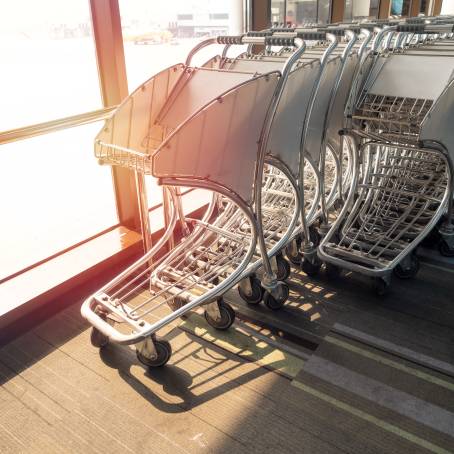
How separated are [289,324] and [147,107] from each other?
3.97ft

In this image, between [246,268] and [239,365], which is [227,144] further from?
[239,365]

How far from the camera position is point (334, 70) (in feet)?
7.70

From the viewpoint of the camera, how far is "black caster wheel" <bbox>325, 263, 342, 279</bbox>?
2.56 meters

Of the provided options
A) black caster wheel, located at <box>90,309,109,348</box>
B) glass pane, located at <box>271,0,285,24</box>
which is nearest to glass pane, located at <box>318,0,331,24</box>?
glass pane, located at <box>271,0,285,24</box>

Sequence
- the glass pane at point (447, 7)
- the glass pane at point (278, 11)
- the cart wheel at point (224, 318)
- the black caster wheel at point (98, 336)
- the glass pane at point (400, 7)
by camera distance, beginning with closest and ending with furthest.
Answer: the black caster wheel at point (98, 336)
the cart wheel at point (224, 318)
the glass pane at point (278, 11)
the glass pane at point (400, 7)
the glass pane at point (447, 7)

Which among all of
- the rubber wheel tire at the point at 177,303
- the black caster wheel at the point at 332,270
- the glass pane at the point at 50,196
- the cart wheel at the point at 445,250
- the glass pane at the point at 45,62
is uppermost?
the glass pane at the point at 45,62

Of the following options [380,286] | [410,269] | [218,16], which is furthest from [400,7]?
[380,286]

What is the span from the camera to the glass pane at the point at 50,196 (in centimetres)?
260

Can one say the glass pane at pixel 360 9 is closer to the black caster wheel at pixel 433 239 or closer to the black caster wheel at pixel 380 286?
the black caster wheel at pixel 433 239

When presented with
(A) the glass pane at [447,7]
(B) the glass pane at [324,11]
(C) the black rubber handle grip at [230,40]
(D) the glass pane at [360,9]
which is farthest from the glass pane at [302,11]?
(A) the glass pane at [447,7]

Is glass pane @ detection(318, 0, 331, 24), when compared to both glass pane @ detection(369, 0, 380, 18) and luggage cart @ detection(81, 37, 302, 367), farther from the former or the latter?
luggage cart @ detection(81, 37, 302, 367)

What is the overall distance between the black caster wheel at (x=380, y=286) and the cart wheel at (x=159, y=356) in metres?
1.11

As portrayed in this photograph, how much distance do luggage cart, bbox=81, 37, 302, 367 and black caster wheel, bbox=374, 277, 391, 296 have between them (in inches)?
24.8

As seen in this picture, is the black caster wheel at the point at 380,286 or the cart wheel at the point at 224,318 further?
the black caster wheel at the point at 380,286
